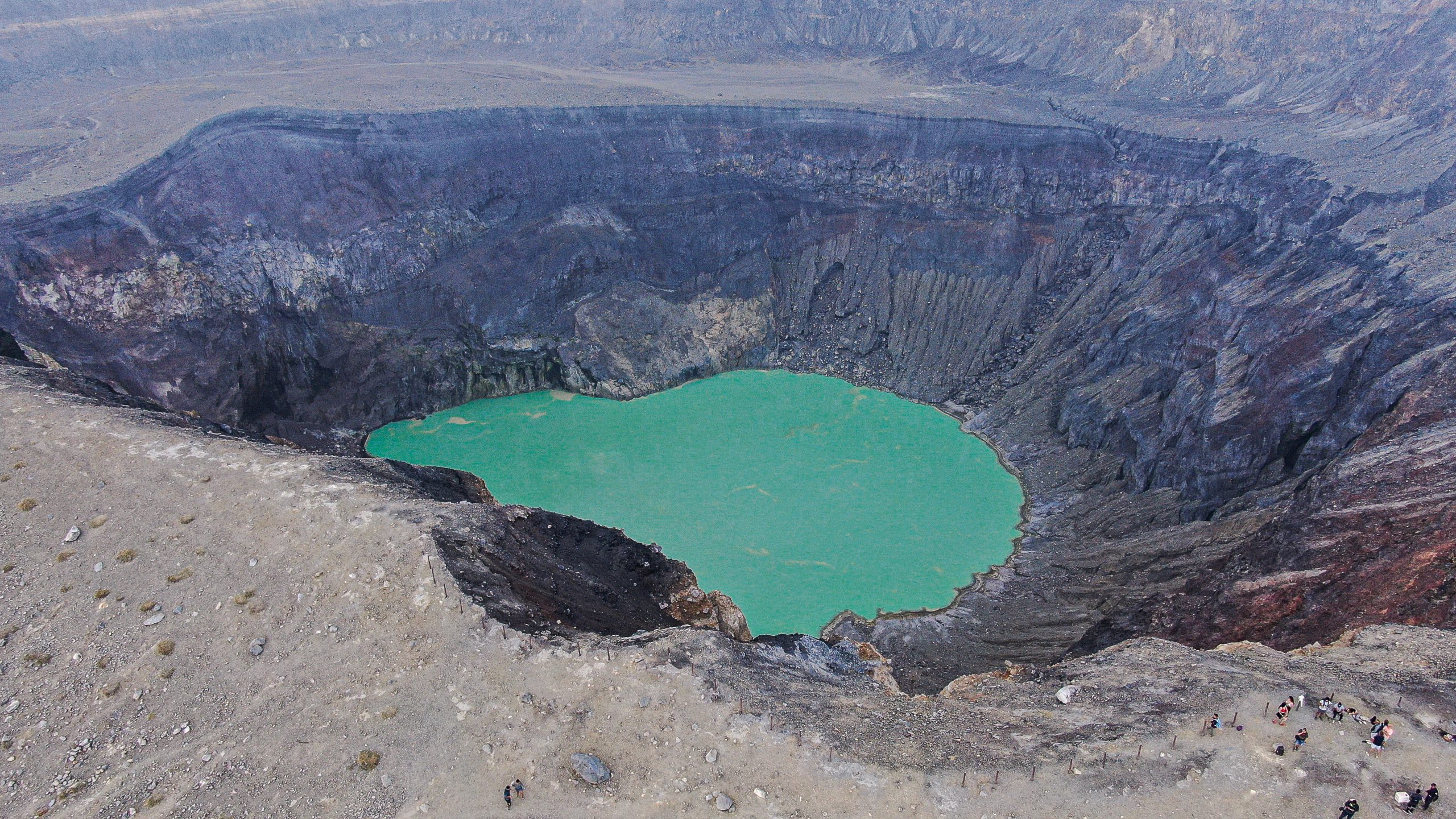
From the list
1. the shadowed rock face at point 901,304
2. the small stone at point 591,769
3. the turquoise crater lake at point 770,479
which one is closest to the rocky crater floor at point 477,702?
the small stone at point 591,769

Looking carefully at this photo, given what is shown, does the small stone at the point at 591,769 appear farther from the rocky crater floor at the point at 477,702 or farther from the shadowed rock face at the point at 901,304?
the shadowed rock face at the point at 901,304

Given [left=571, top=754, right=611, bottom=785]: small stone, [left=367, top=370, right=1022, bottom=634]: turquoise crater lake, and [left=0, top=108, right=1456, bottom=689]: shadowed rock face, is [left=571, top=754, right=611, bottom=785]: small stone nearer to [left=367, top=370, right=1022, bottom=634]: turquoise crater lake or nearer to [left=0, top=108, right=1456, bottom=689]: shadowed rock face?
[left=0, top=108, right=1456, bottom=689]: shadowed rock face

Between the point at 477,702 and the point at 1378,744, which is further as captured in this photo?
the point at 477,702

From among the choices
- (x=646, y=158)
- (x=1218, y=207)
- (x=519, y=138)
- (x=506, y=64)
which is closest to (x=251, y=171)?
(x=519, y=138)

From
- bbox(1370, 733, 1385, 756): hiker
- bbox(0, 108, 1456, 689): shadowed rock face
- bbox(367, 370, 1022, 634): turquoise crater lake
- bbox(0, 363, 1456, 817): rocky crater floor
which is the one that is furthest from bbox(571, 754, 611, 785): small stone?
bbox(367, 370, 1022, 634): turquoise crater lake

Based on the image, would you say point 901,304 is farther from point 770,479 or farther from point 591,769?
point 591,769

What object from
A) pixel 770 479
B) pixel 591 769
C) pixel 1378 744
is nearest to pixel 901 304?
pixel 770 479
